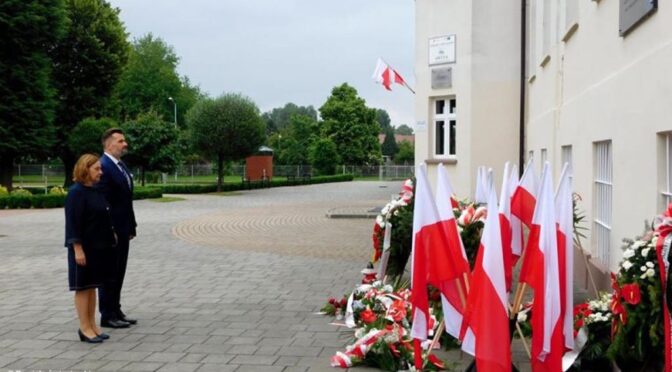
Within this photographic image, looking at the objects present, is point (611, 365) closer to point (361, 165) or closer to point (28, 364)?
point (28, 364)

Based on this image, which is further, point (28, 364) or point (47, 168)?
point (47, 168)

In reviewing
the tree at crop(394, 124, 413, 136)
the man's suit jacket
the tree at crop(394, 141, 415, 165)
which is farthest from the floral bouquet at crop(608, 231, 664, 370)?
the tree at crop(394, 124, 413, 136)

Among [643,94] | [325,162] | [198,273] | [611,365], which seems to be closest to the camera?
[611,365]

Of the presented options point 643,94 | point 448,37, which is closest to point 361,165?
point 448,37

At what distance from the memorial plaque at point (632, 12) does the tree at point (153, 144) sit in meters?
30.5

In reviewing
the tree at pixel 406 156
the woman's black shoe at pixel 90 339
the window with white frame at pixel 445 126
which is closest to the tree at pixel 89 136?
the window with white frame at pixel 445 126

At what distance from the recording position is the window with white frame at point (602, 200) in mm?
7566

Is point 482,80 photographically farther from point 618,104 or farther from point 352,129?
point 352,129

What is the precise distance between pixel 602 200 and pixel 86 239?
565cm

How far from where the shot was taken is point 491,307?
426 cm

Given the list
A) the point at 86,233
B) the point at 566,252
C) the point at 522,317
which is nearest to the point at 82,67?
the point at 86,233

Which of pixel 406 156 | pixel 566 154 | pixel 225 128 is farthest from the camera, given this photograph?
pixel 406 156

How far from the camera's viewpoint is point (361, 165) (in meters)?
78.9

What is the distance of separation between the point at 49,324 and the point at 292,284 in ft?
11.2
